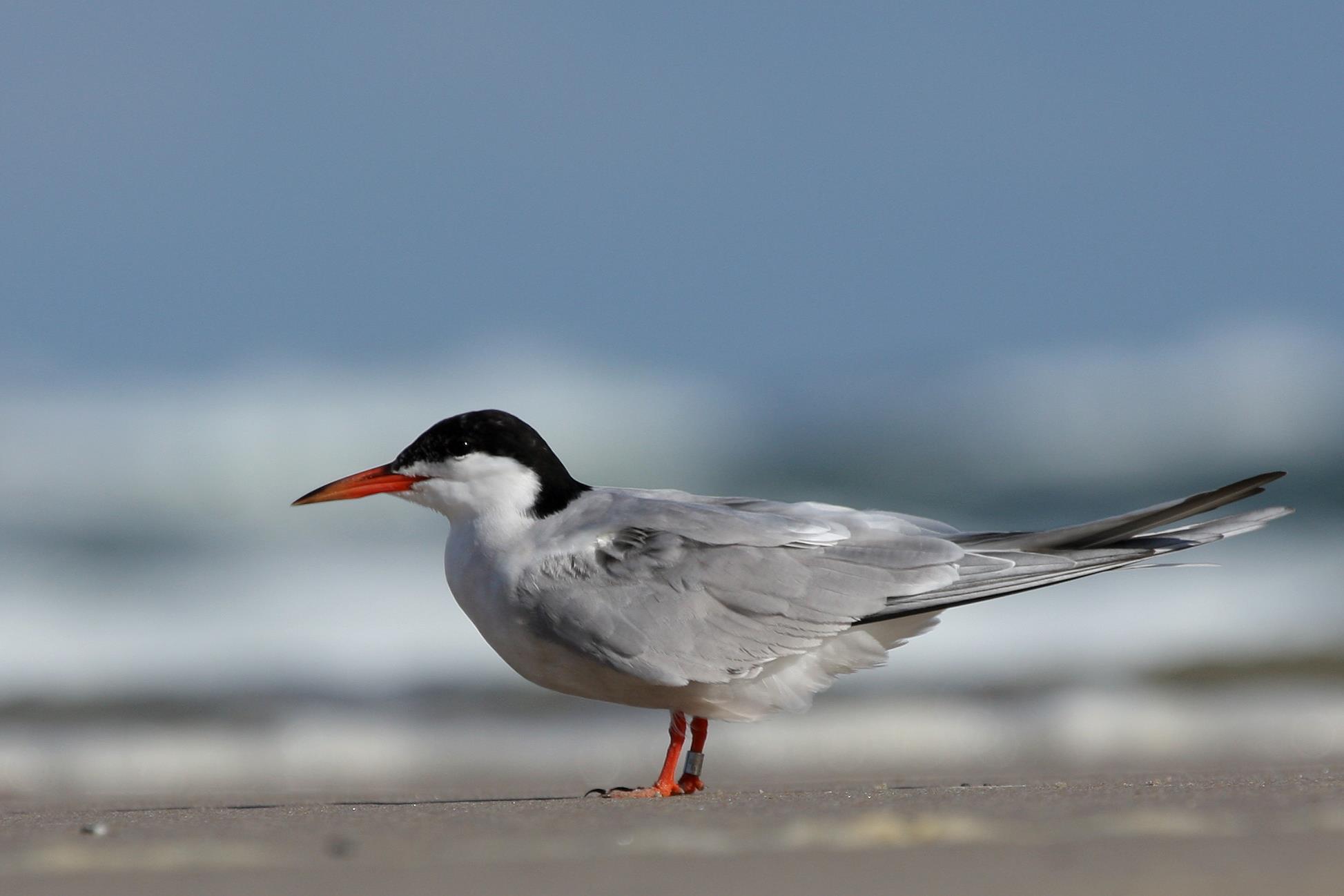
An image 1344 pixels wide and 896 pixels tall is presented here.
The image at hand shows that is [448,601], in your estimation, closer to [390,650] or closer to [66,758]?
[390,650]

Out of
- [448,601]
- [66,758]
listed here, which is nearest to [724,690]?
[66,758]

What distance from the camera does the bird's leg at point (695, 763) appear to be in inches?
170

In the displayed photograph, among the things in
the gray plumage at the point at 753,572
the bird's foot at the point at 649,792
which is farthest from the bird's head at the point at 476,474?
the bird's foot at the point at 649,792

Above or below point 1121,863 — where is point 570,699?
above

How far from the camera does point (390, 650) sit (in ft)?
35.6

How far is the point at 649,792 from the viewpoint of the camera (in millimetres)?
4016

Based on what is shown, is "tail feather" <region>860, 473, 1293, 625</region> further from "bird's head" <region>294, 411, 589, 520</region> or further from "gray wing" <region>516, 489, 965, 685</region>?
"bird's head" <region>294, 411, 589, 520</region>

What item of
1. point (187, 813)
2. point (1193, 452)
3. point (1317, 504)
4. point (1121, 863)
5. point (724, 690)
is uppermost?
point (1193, 452)

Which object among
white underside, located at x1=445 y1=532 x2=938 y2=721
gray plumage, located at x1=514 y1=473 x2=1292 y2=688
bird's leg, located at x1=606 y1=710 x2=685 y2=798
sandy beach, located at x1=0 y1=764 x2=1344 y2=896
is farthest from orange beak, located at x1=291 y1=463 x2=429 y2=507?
sandy beach, located at x1=0 y1=764 x2=1344 y2=896

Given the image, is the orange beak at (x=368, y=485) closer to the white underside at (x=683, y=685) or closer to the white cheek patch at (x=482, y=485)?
the white cheek patch at (x=482, y=485)

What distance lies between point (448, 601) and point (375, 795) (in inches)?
255

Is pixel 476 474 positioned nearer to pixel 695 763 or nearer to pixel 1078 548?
pixel 695 763

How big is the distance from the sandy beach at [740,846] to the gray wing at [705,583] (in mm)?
532

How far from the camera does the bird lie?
161 inches
